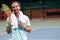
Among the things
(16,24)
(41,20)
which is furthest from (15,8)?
(41,20)

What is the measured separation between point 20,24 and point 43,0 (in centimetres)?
1950

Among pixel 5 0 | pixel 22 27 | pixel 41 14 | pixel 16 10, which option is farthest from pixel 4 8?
pixel 5 0

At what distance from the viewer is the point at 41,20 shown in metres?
17.9

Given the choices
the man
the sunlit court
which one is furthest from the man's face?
the sunlit court

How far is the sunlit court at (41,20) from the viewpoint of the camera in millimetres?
11673

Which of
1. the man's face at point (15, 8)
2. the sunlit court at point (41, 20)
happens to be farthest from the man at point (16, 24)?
the sunlit court at point (41, 20)

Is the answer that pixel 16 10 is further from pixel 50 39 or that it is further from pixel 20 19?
pixel 50 39

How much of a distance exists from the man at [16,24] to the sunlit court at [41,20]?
13.1ft

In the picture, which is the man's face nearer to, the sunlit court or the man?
the man

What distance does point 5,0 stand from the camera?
2289cm

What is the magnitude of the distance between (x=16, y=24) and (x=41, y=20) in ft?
44.6

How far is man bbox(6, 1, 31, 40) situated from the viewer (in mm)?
4300

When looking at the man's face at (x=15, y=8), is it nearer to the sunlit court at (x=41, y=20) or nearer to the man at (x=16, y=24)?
the man at (x=16, y=24)

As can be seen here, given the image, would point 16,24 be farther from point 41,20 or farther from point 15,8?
point 41,20
